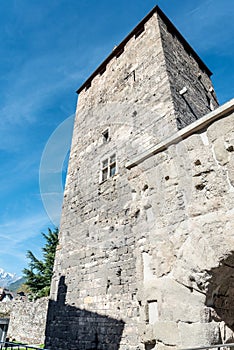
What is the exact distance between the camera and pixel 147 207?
2.21 m

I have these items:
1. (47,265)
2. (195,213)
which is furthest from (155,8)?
(47,265)

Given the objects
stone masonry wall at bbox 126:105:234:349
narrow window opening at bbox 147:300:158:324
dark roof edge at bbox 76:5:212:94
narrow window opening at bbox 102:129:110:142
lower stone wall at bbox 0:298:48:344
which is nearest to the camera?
stone masonry wall at bbox 126:105:234:349

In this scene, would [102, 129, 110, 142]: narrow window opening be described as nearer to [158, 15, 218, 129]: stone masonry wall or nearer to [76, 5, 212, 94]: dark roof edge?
[158, 15, 218, 129]: stone masonry wall

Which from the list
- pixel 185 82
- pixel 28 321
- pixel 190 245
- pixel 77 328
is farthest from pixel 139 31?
pixel 28 321

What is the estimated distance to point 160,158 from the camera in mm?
2254

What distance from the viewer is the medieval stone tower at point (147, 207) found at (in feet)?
5.60

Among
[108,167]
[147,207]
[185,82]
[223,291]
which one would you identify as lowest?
[223,291]

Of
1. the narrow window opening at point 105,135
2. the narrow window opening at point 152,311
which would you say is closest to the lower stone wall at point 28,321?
the narrow window opening at point 105,135

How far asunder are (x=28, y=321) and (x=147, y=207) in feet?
35.8

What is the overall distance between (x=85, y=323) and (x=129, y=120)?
4.68 meters

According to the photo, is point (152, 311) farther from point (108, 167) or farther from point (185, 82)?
point (185, 82)

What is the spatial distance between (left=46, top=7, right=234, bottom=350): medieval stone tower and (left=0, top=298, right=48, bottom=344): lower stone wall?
16.3 ft

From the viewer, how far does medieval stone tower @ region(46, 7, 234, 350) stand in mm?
1708

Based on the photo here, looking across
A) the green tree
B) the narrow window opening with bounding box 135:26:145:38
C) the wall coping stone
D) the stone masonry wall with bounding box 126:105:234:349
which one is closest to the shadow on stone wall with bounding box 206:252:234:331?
the stone masonry wall with bounding box 126:105:234:349
